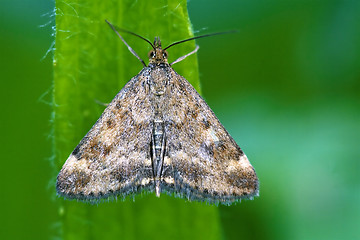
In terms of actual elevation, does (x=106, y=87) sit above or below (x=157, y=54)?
below

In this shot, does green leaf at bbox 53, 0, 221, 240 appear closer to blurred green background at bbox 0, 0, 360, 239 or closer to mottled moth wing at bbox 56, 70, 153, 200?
mottled moth wing at bbox 56, 70, 153, 200

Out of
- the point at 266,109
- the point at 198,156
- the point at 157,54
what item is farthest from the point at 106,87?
the point at 266,109

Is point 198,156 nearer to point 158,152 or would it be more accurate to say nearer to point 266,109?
point 158,152

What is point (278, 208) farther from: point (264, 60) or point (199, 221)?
point (264, 60)

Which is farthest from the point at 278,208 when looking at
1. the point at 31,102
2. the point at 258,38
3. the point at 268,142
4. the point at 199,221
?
the point at 31,102

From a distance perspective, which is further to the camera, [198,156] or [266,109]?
[266,109]

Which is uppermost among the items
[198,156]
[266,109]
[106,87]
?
[266,109]

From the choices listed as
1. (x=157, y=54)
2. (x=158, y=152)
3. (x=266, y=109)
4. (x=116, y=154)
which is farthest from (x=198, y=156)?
(x=266, y=109)
